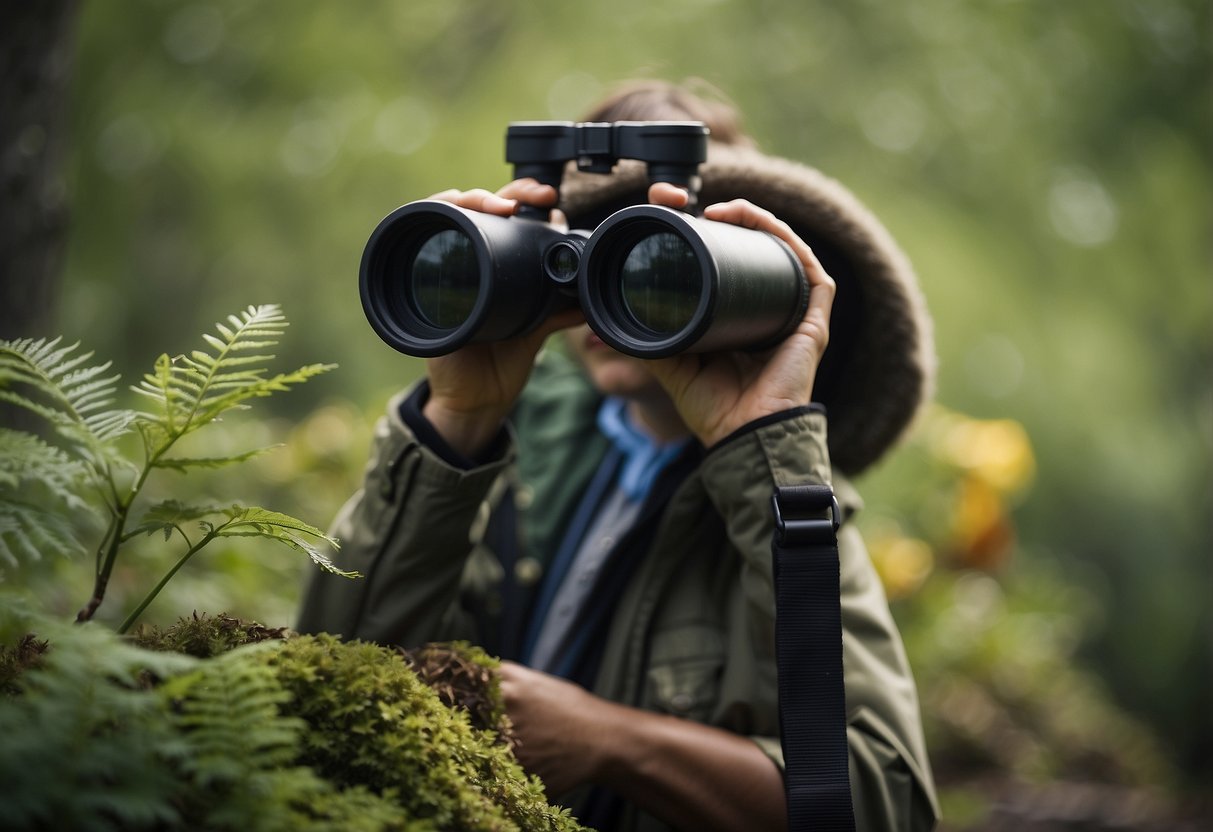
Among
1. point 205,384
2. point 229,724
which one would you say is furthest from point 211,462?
point 229,724

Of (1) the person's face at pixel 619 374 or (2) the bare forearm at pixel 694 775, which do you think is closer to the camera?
(2) the bare forearm at pixel 694 775

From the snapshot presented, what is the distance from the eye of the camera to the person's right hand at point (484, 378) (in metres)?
1.77

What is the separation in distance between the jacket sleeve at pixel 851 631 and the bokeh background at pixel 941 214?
2524mm

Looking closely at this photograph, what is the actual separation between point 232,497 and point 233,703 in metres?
2.63

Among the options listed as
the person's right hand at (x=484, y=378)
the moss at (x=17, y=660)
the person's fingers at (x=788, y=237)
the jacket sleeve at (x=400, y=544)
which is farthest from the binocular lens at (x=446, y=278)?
the moss at (x=17, y=660)

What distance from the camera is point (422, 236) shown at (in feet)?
5.37

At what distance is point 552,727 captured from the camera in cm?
159

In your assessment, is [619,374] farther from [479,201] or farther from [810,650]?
[810,650]

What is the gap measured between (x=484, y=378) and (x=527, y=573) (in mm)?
476

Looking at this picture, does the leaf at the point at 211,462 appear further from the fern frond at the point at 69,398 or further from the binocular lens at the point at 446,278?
the binocular lens at the point at 446,278

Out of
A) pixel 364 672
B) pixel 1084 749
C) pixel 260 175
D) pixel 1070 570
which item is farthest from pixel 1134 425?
pixel 364 672

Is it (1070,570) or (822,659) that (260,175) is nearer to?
(822,659)

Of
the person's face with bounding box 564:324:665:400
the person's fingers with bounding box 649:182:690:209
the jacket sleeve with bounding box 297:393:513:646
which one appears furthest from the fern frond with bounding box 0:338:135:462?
the person's face with bounding box 564:324:665:400

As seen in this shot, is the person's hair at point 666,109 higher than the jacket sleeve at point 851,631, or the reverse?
the person's hair at point 666,109
